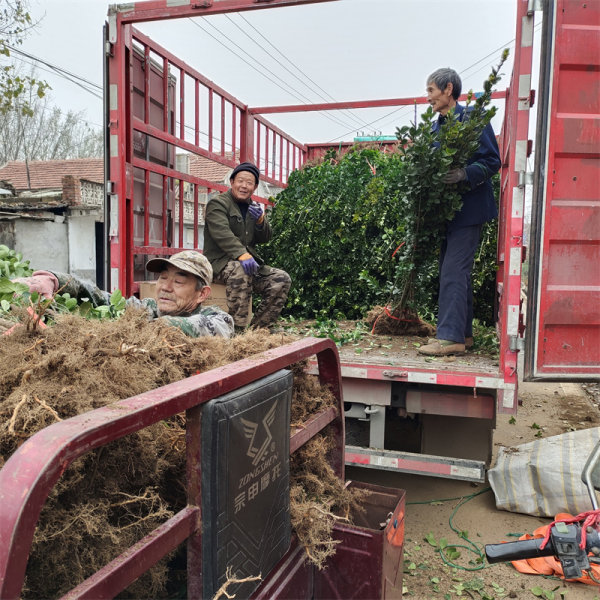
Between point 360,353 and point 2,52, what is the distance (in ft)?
23.7

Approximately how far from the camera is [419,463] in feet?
10.3

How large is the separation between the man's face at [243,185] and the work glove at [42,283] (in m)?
2.56

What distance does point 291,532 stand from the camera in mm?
1706

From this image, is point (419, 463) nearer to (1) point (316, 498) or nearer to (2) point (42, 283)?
(1) point (316, 498)

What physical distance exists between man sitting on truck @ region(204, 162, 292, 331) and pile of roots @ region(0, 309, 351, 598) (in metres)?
2.77

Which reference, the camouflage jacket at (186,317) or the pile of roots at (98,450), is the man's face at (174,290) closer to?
the camouflage jacket at (186,317)

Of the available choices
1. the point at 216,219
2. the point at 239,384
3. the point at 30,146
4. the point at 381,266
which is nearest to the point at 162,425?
the point at 239,384

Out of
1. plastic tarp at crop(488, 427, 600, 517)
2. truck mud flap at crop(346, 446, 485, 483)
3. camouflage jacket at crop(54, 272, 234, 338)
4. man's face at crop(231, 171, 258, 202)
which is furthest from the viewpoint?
man's face at crop(231, 171, 258, 202)

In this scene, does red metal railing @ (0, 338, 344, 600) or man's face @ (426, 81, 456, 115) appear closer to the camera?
red metal railing @ (0, 338, 344, 600)

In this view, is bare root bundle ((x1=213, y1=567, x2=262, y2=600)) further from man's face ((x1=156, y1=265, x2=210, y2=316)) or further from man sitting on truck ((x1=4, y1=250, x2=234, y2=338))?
man's face ((x1=156, y1=265, x2=210, y2=316))

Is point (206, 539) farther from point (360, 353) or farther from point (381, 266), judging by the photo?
point (381, 266)

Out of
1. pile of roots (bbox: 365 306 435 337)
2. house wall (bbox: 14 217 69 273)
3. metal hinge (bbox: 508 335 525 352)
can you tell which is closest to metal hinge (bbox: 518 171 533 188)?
metal hinge (bbox: 508 335 525 352)

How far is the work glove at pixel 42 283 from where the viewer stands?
220cm

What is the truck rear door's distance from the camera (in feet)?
9.33
